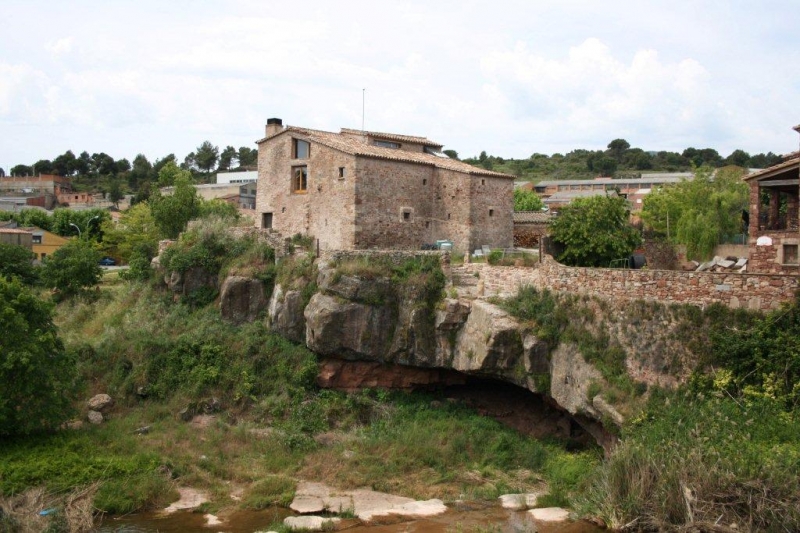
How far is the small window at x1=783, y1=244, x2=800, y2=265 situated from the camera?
23.4m

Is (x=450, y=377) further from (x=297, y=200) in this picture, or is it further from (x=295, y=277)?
(x=297, y=200)

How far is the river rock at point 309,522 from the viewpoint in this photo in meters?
18.1

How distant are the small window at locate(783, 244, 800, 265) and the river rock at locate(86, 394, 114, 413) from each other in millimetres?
23689

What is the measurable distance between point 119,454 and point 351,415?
7862 mm

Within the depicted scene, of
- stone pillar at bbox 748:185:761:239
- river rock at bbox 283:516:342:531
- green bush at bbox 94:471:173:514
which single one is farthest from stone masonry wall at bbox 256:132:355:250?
stone pillar at bbox 748:185:761:239

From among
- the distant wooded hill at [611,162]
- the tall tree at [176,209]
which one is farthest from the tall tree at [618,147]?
the tall tree at [176,209]

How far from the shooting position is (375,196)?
3073cm

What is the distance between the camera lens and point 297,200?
3331cm

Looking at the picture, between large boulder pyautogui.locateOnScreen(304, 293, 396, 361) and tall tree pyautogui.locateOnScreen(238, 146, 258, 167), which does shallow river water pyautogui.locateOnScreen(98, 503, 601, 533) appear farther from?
tall tree pyautogui.locateOnScreen(238, 146, 258, 167)

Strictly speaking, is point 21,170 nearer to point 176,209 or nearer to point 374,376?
point 176,209

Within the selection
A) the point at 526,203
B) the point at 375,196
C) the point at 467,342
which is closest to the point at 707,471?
the point at 467,342

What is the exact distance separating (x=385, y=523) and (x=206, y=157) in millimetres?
101962

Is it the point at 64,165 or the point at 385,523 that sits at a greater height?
the point at 64,165

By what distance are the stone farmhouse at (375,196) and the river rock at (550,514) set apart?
14.5 m
